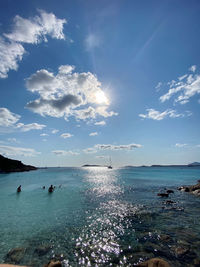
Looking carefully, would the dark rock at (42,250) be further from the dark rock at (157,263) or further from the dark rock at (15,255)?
the dark rock at (157,263)

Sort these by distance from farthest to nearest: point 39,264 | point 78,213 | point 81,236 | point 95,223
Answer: point 78,213 < point 95,223 < point 81,236 < point 39,264

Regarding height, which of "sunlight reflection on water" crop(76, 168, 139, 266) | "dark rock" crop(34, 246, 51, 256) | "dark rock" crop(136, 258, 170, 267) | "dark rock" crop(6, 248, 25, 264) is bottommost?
"dark rock" crop(6, 248, 25, 264)

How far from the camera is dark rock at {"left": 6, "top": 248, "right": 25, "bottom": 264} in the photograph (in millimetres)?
10647

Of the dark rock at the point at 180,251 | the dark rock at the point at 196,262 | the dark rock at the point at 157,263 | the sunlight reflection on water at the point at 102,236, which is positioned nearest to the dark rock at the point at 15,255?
the sunlight reflection on water at the point at 102,236

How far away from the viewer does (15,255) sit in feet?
37.0

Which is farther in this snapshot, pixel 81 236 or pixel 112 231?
pixel 112 231

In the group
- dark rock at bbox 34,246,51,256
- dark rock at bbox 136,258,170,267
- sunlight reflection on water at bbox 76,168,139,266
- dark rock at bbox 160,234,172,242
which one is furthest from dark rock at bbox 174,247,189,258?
dark rock at bbox 34,246,51,256

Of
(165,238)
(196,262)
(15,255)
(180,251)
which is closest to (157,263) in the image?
(196,262)

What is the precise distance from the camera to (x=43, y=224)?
17281 millimetres

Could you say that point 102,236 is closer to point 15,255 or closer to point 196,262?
point 15,255

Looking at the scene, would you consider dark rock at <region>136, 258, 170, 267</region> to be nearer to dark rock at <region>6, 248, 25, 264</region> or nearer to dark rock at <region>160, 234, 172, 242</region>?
dark rock at <region>160, 234, 172, 242</region>

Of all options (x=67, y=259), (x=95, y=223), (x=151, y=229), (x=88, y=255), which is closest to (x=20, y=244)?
(x=67, y=259)

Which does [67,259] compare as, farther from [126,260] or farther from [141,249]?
[141,249]

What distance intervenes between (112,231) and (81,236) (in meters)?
3.44
